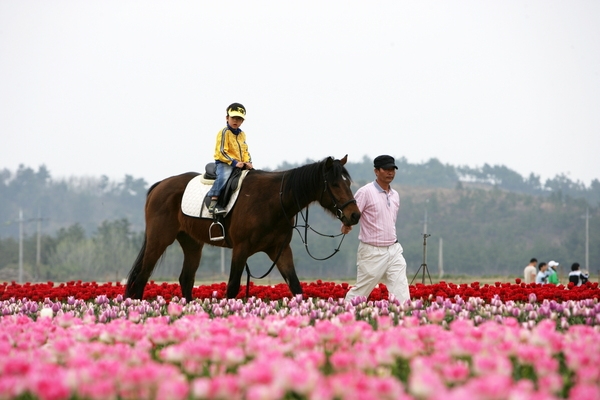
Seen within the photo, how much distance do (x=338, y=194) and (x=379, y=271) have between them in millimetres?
1117

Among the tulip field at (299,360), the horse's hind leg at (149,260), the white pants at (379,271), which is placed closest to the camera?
the tulip field at (299,360)

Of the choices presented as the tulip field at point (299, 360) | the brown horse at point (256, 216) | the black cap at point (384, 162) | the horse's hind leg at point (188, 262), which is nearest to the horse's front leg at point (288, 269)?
the brown horse at point (256, 216)

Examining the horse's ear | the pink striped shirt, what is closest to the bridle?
the horse's ear

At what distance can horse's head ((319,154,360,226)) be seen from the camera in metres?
10.2

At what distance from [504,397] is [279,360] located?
4.60 ft

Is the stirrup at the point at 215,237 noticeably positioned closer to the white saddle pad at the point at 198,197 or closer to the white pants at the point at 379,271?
the white saddle pad at the point at 198,197

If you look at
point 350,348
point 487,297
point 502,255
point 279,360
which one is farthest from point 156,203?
point 502,255

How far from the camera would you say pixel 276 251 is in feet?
37.8

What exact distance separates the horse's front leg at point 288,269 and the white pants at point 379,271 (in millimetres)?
1025

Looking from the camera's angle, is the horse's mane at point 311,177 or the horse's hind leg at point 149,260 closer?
the horse's mane at point 311,177

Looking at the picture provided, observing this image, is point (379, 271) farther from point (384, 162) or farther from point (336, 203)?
point (384, 162)

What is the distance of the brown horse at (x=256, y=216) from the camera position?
1059 centimetres

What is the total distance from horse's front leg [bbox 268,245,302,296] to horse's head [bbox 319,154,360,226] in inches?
46.3

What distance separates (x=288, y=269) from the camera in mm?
11383
